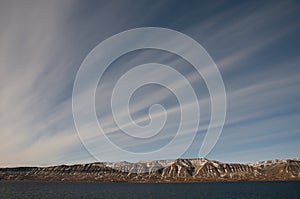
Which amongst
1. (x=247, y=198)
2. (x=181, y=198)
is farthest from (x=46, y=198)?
(x=247, y=198)

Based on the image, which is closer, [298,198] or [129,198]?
[298,198]

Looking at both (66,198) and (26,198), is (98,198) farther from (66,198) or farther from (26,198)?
(26,198)

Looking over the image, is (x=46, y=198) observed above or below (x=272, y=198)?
below

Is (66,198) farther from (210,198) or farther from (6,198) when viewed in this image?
(210,198)

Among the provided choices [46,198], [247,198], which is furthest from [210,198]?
[46,198]

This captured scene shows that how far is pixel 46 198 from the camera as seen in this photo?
16650 centimetres

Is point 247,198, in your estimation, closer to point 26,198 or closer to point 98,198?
point 98,198

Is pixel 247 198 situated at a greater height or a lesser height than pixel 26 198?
greater

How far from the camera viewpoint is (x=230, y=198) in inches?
7170

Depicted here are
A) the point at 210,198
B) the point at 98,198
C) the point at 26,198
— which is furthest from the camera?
the point at 210,198

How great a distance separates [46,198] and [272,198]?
14849 centimetres

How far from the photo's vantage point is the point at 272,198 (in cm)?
17725

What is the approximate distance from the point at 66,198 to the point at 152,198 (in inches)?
2224

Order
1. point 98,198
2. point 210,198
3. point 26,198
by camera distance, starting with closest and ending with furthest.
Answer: point 26,198 < point 98,198 < point 210,198
